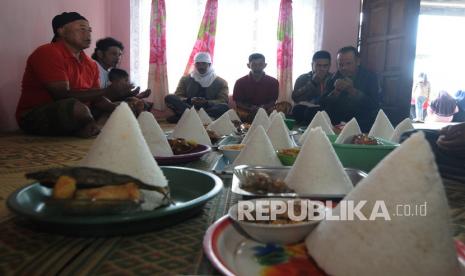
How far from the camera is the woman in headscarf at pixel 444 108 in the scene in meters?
8.78

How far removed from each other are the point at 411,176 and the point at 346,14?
6458 mm

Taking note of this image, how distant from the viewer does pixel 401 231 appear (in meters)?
0.63

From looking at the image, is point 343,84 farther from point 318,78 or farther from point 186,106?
point 186,106

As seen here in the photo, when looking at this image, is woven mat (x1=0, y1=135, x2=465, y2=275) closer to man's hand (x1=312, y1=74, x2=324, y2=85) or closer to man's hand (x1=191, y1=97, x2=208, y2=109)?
man's hand (x1=191, y1=97, x2=208, y2=109)

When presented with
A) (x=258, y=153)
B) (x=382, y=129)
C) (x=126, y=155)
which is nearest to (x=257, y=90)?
(x=382, y=129)

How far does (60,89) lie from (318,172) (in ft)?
9.33

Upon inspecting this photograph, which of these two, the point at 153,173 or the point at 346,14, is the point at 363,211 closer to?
the point at 153,173

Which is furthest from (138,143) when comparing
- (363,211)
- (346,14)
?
(346,14)

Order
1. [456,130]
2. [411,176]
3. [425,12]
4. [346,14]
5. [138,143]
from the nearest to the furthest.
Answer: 1. [411,176]
2. [138,143]
3. [456,130]
4. [346,14]
5. [425,12]

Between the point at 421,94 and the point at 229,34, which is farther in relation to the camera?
the point at 421,94

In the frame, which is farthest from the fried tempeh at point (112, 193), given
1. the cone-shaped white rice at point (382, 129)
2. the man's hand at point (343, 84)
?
the man's hand at point (343, 84)

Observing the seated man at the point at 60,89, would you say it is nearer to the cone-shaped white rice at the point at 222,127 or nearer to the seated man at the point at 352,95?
the cone-shaped white rice at the point at 222,127

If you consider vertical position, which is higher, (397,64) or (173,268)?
(397,64)

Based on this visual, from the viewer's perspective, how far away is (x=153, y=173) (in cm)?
95
